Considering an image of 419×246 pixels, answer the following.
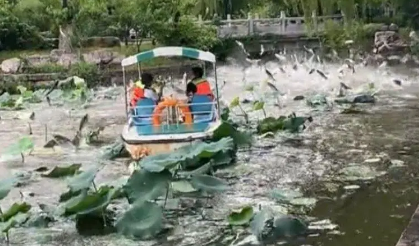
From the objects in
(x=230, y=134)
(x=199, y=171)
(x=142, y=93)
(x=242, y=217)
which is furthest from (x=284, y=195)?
(x=142, y=93)

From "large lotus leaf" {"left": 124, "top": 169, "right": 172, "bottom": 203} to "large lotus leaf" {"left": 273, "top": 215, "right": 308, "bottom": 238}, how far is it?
4.20ft

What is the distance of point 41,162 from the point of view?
13.3 m

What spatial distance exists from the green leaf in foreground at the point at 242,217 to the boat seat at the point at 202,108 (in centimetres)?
430

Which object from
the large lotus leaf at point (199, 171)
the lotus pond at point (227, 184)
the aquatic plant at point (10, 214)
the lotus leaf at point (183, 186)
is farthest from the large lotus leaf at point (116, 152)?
the aquatic plant at point (10, 214)

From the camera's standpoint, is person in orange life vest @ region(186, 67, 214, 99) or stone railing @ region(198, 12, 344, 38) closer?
person in orange life vest @ region(186, 67, 214, 99)

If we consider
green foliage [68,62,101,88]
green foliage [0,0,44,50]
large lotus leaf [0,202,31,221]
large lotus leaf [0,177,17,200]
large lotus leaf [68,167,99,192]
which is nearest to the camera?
large lotus leaf [0,202,31,221]

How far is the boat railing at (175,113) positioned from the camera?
12.5m

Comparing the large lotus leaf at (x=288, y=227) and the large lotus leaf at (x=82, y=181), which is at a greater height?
the large lotus leaf at (x=82, y=181)

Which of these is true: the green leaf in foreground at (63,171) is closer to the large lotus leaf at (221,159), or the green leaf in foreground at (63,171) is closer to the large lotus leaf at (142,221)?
the large lotus leaf at (221,159)

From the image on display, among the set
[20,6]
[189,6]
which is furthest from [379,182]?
[20,6]

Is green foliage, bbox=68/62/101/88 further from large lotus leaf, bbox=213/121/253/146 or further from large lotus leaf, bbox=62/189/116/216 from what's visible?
large lotus leaf, bbox=62/189/116/216

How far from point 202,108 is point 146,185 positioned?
4438 mm

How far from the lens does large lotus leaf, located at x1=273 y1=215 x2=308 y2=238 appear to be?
837cm

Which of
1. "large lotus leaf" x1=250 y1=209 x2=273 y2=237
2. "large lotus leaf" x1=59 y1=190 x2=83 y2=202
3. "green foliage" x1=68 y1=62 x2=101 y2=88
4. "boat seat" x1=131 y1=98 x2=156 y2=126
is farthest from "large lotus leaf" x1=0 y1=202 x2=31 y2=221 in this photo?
"green foliage" x1=68 y1=62 x2=101 y2=88
